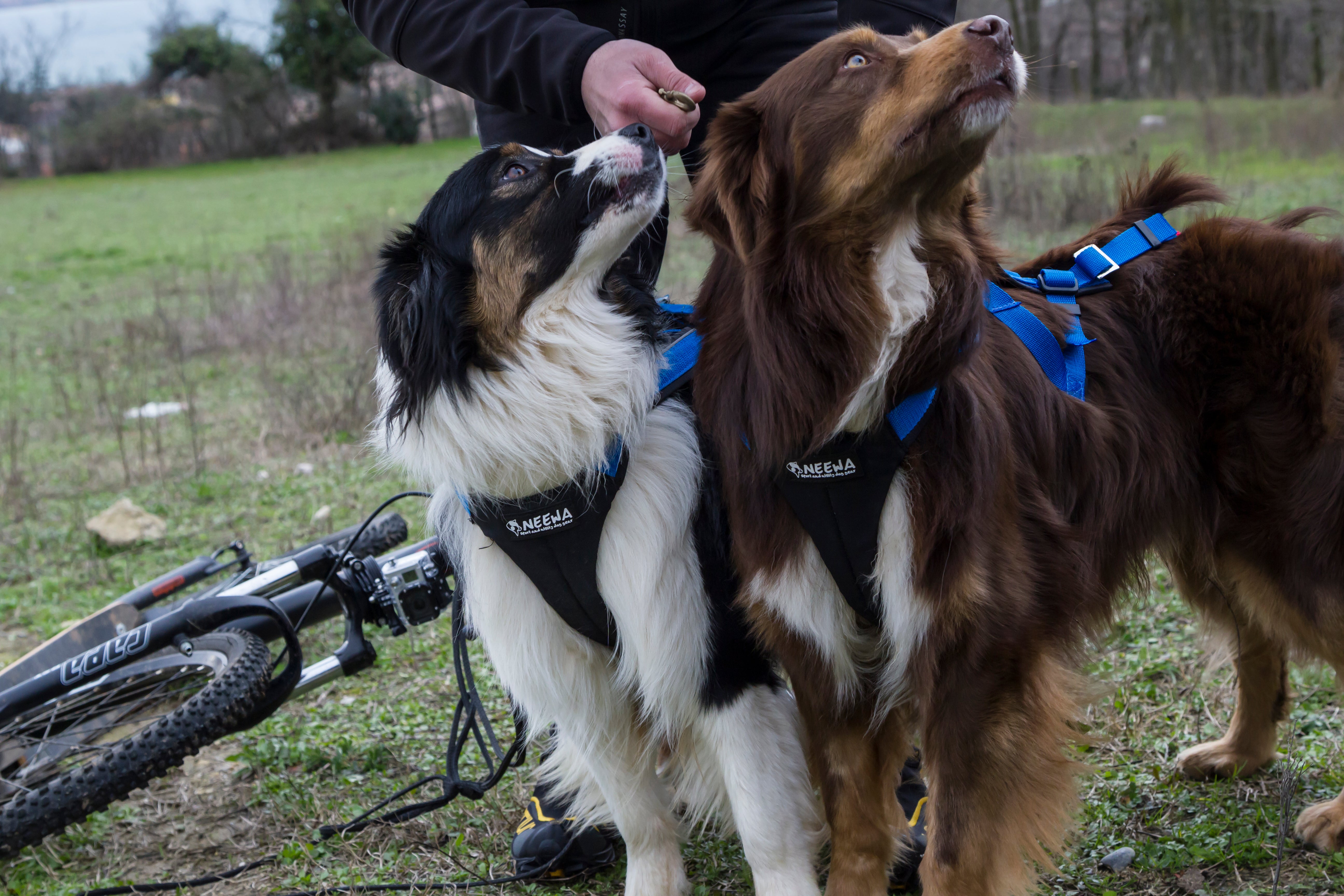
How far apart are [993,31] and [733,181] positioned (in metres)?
0.58

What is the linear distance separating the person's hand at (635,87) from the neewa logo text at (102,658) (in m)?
2.05

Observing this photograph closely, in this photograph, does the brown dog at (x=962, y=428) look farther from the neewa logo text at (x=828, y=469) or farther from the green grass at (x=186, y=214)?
the green grass at (x=186, y=214)

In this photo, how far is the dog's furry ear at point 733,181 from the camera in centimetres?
217

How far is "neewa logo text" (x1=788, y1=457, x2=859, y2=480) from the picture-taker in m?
2.10

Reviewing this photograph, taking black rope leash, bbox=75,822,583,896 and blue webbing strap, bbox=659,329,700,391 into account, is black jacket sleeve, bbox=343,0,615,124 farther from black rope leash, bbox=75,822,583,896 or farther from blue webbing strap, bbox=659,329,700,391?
black rope leash, bbox=75,822,583,896

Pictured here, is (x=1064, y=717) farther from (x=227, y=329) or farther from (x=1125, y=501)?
(x=227, y=329)

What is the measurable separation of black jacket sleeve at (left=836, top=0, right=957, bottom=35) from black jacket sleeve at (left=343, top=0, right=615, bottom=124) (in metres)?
0.85

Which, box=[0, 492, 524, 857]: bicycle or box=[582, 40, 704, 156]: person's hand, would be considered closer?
box=[582, 40, 704, 156]: person's hand

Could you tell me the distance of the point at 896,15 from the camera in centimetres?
305

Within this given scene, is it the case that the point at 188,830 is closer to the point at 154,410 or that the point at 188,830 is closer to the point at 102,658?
the point at 102,658

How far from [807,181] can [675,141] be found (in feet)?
1.97

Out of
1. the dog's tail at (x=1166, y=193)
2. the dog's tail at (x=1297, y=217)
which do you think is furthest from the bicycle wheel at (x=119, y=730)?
the dog's tail at (x=1297, y=217)

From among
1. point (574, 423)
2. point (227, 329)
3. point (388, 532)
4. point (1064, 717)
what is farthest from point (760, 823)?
point (227, 329)

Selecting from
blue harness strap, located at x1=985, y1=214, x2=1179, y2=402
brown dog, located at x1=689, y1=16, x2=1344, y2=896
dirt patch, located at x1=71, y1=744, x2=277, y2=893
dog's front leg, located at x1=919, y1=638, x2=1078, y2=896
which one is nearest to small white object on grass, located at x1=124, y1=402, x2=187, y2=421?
dirt patch, located at x1=71, y1=744, x2=277, y2=893
